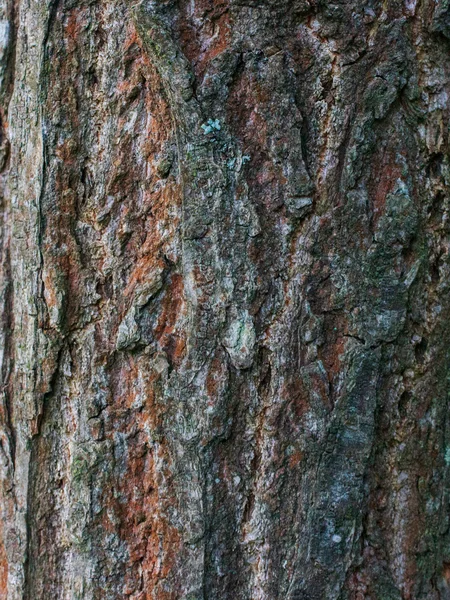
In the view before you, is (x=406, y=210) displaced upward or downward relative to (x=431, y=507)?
upward

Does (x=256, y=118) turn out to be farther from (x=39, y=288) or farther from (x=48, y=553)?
(x=48, y=553)

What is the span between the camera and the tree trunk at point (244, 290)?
950 mm

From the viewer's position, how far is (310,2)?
0.94 meters

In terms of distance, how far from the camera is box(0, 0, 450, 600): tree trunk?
950mm

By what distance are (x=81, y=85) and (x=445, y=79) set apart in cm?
66

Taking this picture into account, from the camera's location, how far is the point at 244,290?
953mm

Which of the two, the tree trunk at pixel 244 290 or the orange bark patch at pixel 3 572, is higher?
the tree trunk at pixel 244 290

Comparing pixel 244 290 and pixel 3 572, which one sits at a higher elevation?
pixel 244 290

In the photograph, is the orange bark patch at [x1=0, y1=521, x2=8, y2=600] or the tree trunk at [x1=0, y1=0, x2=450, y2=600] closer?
the tree trunk at [x1=0, y1=0, x2=450, y2=600]

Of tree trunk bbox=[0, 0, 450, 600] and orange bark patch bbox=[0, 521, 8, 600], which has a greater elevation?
tree trunk bbox=[0, 0, 450, 600]

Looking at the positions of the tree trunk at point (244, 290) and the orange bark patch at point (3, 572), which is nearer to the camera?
the tree trunk at point (244, 290)

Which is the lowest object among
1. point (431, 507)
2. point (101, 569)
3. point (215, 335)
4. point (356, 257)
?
point (101, 569)

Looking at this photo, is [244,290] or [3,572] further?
[3,572]

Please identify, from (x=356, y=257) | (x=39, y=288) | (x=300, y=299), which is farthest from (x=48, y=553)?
(x=356, y=257)
